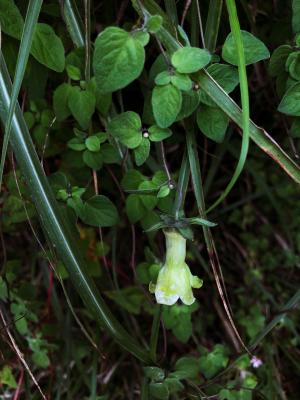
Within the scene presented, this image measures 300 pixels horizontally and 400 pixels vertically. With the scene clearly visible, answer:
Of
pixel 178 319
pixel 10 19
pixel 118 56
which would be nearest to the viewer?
pixel 118 56

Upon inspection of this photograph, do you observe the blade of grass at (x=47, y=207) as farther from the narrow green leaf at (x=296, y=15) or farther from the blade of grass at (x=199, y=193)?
the narrow green leaf at (x=296, y=15)

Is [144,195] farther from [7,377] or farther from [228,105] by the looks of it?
[7,377]

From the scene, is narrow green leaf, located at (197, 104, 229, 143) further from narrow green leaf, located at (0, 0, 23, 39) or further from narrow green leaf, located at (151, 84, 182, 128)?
narrow green leaf, located at (0, 0, 23, 39)

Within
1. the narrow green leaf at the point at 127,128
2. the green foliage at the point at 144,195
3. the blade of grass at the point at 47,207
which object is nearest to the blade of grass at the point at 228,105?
the green foliage at the point at 144,195

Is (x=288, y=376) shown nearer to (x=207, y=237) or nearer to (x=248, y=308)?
(x=248, y=308)

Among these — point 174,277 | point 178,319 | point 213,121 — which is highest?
point 213,121

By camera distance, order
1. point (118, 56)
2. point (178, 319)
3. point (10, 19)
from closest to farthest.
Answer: point (118, 56), point (10, 19), point (178, 319)

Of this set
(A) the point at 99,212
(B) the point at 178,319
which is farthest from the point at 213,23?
(B) the point at 178,319
